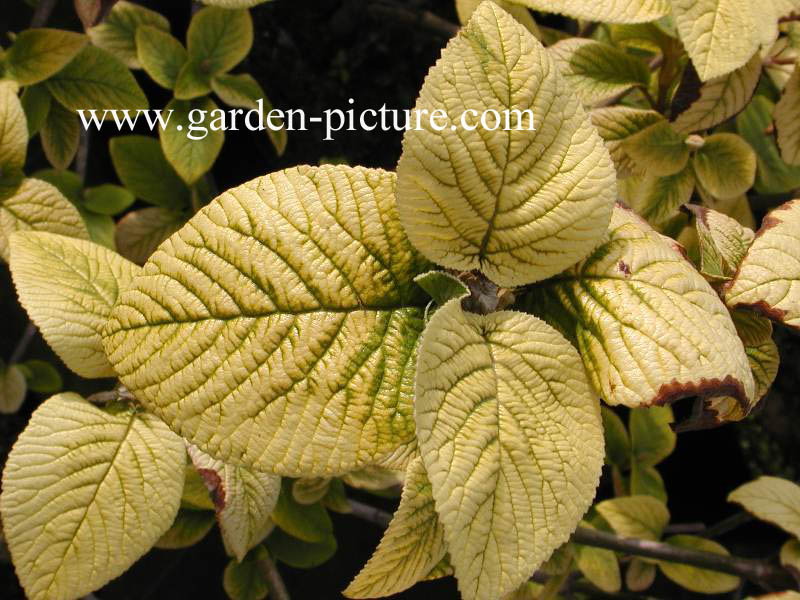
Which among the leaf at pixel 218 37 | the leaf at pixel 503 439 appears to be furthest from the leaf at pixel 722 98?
the leaf at pixel 218 37

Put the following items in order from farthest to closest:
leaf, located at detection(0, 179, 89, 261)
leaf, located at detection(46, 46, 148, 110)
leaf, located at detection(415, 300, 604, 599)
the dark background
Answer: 1. the dark background
2. leaf, located at detection(46, 46, 148, 110)
3. leaf, located at detection(0, 179, 89, 261)
4. leaf, located at detection(415, 300, 604, 599)

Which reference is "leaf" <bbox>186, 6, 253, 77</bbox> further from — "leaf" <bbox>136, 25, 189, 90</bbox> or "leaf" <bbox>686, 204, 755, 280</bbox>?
"leaf" <bbox>686, 204, 755, 280</bbox>

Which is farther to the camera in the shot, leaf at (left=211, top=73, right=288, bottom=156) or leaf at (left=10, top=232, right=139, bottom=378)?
leaf at (left=211, top=73, right=288, bottom=156)

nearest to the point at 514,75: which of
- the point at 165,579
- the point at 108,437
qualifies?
the point at 108,437

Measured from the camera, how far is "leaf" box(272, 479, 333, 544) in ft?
3.00

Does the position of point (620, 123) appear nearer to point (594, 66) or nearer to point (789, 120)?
point (594, 66)

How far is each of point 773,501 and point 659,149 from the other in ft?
1.44

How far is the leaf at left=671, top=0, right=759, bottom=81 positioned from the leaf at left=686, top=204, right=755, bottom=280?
0.14 meters

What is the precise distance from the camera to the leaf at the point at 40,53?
0.84 metres

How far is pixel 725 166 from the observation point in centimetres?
85

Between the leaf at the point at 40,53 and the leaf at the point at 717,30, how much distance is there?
637 millimetres

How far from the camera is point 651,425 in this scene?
3.62 ft

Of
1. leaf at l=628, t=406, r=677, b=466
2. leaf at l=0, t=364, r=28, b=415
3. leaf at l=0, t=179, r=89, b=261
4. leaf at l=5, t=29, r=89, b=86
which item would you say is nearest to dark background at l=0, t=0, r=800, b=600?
leaf at l=0, t=364, r=28, b=415

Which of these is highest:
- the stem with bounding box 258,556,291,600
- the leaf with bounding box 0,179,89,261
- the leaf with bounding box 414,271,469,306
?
the leaf with bounding box 414,271,469,306
